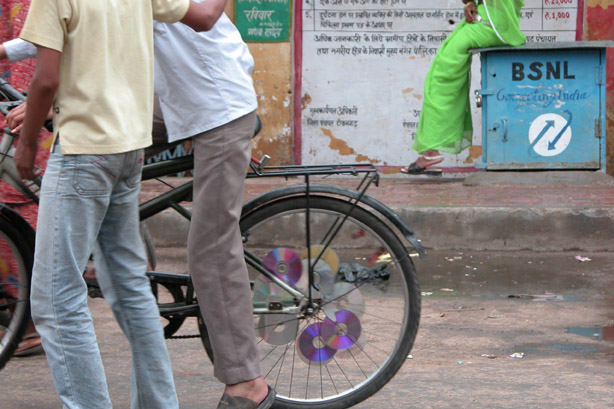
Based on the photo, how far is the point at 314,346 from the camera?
332cm

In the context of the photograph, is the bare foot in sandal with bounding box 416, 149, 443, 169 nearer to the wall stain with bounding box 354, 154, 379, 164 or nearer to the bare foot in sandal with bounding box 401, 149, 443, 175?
the bare foot in sandal with bounding box 401, 149, 443, 175

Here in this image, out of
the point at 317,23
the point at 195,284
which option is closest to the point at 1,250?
the point at 195,284

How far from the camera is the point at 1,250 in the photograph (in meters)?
3.37

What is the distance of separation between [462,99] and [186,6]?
18.3 feet

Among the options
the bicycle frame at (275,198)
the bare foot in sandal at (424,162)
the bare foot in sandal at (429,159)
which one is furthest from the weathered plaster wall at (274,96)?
the bicycle frame at (275,198)

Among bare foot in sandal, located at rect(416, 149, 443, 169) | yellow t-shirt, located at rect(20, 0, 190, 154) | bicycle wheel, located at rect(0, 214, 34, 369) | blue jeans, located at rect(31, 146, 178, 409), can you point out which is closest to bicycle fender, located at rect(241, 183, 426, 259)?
blue jeans, located at rect(31, 146, 178, 409)

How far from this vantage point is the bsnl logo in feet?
25.3

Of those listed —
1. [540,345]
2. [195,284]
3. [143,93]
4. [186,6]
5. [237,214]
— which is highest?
[186,6]

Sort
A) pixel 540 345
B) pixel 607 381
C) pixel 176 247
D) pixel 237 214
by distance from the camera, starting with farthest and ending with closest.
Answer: pixel 176 247 → pixel 540 345 → pixel 607 381 → pixel 237 214

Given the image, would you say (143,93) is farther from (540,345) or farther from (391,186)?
(391,186)

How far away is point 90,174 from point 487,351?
87.0 inches

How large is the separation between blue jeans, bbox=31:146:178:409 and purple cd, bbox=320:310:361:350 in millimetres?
722

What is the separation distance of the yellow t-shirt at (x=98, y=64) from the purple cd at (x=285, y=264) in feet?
2.67

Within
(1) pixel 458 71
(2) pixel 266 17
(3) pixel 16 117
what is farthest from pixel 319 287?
(2) pixel 266 17
